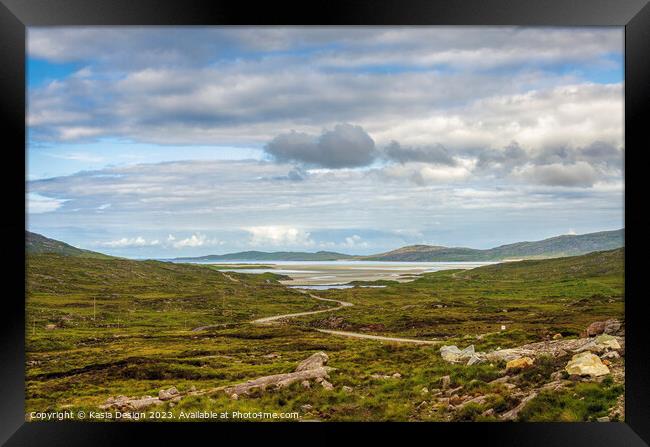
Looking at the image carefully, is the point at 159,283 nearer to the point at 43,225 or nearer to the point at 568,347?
the point at 43,225

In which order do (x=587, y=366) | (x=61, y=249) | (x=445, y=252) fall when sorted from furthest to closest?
(x=445, y=252) < (x=61, y=249) < (x=587, y=366)

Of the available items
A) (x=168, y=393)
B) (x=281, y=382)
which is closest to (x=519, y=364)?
(x=281, y=382)

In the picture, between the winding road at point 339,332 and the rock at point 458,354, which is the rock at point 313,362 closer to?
the rock at point 458,354

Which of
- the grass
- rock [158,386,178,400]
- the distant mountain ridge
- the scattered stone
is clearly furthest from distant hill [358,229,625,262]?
rock [158,386,178,400]

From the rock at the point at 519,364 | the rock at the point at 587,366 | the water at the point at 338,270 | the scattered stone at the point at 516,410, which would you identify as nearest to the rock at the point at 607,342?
the rock at the point at 587,366

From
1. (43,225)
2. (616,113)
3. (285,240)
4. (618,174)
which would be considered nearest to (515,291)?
(618,174)

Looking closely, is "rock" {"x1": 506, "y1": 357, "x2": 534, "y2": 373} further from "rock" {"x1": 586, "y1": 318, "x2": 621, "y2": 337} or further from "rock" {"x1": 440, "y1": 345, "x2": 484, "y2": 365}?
"rock" {"x1": 586, "y1": 318, "x2": 621, "y2": 337}

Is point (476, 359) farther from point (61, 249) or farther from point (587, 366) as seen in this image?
point (61, 249)
